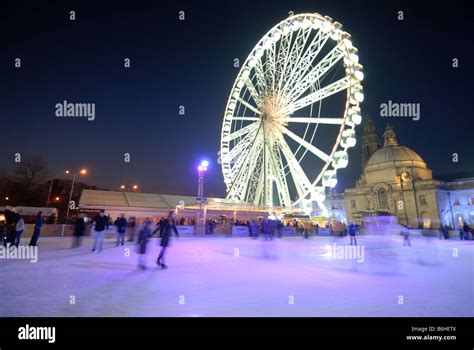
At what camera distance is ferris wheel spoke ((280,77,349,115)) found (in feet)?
73.5

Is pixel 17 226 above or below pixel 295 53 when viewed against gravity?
below

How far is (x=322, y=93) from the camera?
23031mm

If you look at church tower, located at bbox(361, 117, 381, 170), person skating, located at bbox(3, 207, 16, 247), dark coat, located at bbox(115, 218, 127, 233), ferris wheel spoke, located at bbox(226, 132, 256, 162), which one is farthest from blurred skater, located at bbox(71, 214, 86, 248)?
church tower, located at bbox(361, 117, 381, 170)

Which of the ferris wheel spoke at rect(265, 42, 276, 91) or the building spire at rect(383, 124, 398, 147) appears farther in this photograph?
the building spire at rect(383, 124, 398, 147)

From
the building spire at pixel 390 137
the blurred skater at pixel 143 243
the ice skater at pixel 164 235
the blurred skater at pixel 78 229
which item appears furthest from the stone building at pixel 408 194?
the ice skater at pixel 164 235

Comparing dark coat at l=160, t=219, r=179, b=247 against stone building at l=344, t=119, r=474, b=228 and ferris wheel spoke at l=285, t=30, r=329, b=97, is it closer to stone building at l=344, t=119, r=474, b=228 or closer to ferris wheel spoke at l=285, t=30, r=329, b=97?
ferris wheel spoke at l=285, t=30, r=329, b=97

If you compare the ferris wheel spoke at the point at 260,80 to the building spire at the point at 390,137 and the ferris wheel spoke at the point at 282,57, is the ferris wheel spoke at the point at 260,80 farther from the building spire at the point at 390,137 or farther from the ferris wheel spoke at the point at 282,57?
the building spire at the point at 390,137

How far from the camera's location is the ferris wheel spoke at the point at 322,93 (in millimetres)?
22391

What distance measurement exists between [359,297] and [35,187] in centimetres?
5532

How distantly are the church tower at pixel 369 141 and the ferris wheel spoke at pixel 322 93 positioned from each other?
78.4m

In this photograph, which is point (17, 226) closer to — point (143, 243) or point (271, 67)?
point (143, 243)

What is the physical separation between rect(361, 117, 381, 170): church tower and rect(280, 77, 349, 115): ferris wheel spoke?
78.4 metres

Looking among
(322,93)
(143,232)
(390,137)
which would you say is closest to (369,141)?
(390,137)

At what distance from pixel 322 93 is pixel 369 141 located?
8060 cm
